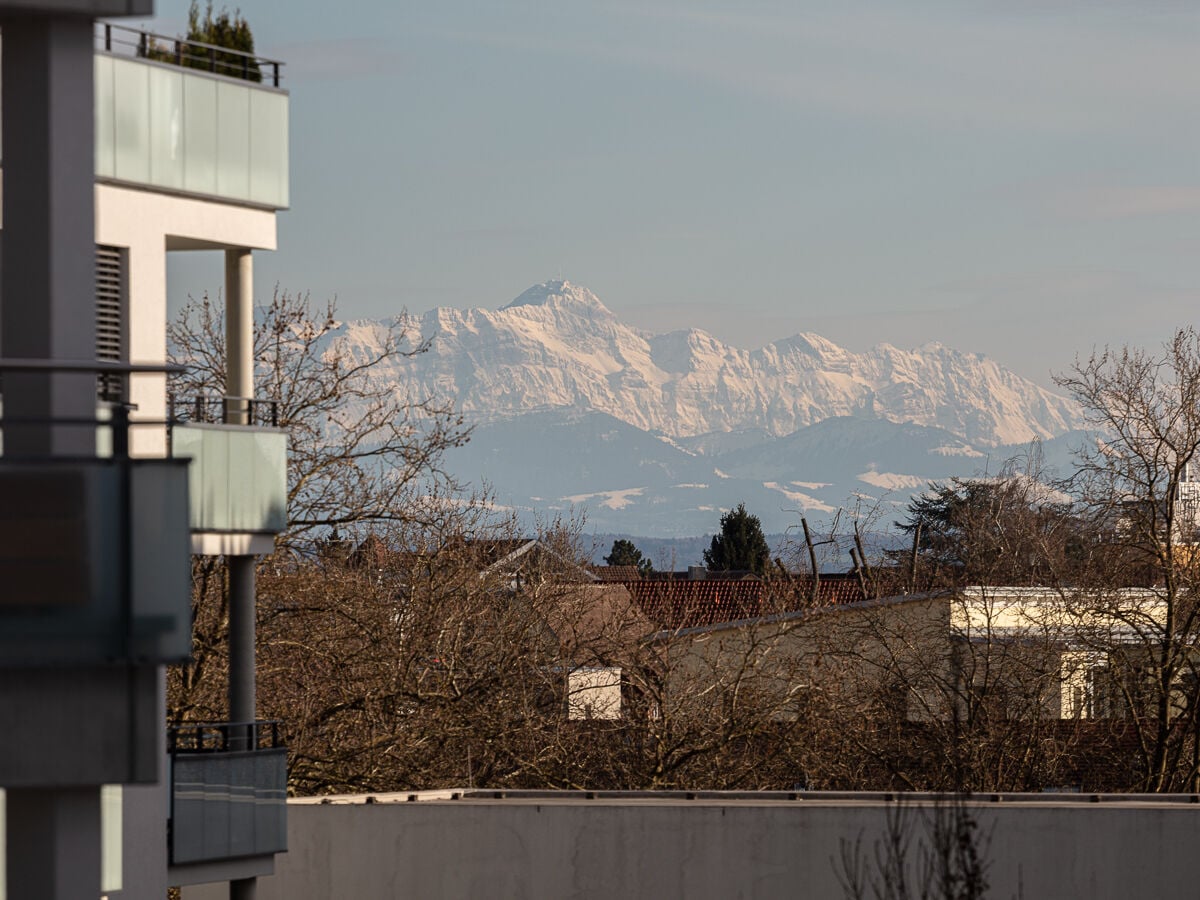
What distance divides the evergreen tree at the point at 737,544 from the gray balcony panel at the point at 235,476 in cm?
7263

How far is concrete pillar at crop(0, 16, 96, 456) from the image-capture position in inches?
319

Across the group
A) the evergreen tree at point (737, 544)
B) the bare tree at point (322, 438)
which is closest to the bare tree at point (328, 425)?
the bare tree at point (322, 438)

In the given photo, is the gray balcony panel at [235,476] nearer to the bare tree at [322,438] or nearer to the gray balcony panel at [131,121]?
the gray balcony panel at [131,121]

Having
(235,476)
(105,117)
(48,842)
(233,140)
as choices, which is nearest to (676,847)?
(235,476)

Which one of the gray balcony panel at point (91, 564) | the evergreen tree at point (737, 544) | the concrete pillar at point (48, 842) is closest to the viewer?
the gray balcony panel at point (91, 564)

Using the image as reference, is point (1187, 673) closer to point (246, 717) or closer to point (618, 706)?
point (618, 706)

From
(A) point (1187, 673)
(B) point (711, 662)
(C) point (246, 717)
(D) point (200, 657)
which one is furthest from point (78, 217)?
(A) point (1187, 673)

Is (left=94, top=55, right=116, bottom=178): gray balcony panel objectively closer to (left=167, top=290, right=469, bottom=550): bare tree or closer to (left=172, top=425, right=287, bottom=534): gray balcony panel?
(left=172, top=425, right=287, bottom=534): gray balcony panel

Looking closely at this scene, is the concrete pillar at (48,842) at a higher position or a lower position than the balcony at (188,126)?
lower

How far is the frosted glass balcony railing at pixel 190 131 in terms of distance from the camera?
14797mm

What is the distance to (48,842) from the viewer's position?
8039 millimetres

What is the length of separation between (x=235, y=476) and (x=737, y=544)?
75.3m

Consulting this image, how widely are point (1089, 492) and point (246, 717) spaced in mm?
16577

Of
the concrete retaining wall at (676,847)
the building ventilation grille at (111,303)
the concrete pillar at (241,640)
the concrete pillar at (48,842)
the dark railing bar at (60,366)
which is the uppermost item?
the building ventilation grille at (111,303)
